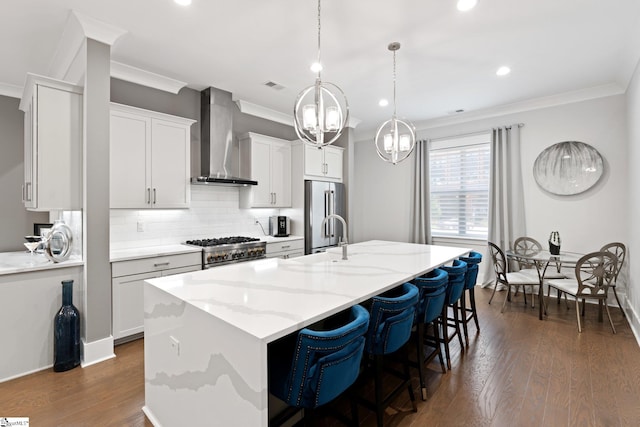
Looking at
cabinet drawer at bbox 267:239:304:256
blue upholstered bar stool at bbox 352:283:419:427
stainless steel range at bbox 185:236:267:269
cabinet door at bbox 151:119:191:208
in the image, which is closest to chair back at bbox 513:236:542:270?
cabinet drawer at bbox 267:239:304:256

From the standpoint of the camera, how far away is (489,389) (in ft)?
7.66

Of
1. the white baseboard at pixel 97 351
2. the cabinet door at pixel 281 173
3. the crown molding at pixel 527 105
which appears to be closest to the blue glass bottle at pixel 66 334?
the white baseboard at pixel 97 351

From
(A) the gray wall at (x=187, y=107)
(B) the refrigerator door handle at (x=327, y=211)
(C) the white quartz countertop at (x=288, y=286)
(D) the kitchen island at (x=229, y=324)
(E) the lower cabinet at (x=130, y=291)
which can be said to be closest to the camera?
(D) the kitchen island at (x=229, y=324)

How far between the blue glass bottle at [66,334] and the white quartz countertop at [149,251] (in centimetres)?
46

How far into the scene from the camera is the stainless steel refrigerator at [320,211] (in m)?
4.98

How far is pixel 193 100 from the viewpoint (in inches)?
164

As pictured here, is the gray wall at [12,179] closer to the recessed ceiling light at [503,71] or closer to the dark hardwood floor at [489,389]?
the dark hardwood floor at [489,389]

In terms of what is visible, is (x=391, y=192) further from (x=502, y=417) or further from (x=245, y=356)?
(x=245, y=356)

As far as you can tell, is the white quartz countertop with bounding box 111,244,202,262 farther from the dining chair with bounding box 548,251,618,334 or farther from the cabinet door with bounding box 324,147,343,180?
the dining chair with bounding box 548,251,618,334

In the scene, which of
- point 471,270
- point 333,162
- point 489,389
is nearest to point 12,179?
point 333,162

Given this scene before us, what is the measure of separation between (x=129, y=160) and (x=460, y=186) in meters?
5.13

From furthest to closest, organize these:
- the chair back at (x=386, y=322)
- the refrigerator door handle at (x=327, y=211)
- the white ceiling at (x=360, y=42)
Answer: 1. the refrigerator door handle at (x=327, y=211)
2. the white ceiling at (x=360, y=42)
3. the chair back at (x=386, y=322)

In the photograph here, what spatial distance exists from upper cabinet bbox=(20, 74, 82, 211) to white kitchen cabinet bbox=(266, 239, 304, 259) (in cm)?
230

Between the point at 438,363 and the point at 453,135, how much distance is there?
4158mm
